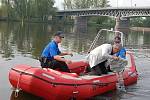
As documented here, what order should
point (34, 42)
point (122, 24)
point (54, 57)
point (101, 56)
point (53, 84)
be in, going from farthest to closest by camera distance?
point (122, 24) < point (34, 42) < point (101, 56) < point (54, 57) < point (53, 84)

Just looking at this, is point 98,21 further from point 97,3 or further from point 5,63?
point 5,63

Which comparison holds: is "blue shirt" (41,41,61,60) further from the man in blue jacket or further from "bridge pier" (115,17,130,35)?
"bridge pier" (115,17,130,35)

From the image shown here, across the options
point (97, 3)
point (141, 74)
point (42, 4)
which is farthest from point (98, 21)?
point (141, 74)

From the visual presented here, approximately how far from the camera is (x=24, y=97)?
9570mm

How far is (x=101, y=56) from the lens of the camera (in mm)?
10297

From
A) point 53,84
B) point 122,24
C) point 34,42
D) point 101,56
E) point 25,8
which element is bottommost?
point 122,24

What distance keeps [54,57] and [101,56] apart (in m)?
1.55

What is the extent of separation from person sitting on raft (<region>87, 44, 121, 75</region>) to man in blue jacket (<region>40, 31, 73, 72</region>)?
0.93 metres

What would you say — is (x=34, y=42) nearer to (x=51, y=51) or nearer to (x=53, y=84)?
(x=51, y=51)

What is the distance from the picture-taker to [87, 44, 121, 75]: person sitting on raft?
10.2 m

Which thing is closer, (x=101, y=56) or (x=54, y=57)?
(x=54, y=57)

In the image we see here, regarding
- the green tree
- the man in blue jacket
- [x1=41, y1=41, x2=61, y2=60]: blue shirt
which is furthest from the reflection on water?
the green tree

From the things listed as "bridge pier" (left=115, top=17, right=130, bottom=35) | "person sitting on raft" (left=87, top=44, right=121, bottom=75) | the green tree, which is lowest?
"bridge pier" (left=115, top=17, right=130, bottom=35)

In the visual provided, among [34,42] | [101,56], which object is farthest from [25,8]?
[101,56]
